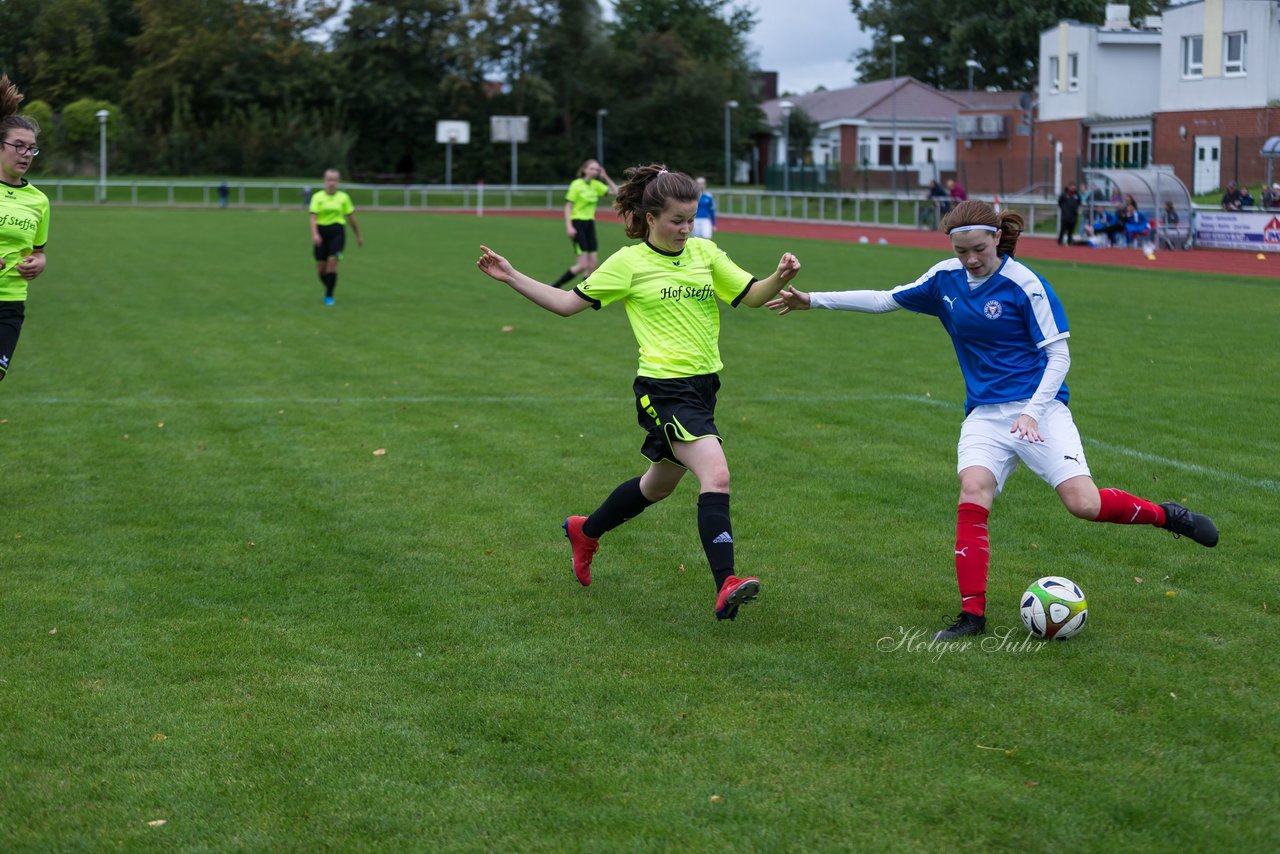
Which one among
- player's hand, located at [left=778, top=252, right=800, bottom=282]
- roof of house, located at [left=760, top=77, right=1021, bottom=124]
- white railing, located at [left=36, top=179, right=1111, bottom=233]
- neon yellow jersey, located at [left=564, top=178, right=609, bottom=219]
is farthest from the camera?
roof of house, located at [left=760, top=77, right=1021, bottom=124]

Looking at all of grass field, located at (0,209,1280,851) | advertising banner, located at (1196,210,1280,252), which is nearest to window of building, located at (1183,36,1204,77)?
advertising banner, located at (1196,210,1280,252)

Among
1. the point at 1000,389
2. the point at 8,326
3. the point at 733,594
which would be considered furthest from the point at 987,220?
the point at 8,326

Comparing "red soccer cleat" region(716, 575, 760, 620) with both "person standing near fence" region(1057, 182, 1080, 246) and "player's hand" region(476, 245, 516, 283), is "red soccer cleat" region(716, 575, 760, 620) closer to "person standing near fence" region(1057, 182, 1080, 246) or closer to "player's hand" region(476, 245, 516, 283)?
"player's hand" region(476, 245, 516, 283)

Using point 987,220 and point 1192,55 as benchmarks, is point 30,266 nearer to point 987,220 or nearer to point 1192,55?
point 987,220

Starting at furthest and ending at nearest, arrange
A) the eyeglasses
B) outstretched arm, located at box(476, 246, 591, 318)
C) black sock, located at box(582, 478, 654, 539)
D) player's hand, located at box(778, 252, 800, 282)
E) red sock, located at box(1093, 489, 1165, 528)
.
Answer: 1. the eyeglasses
2. black sock, located at box(582, 478, 654, 539)
3. outstretched arm, located at box(476, 246, 591, 318)
4. red sock, located at box(1093, 489, 1165, 528)
5. player's hand, located at box(778, 252, 800, 282)

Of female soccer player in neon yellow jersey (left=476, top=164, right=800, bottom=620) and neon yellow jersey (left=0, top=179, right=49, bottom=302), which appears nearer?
female soccer player in neon yellow jersey (left=476, top=164, right=800, bottom=620)

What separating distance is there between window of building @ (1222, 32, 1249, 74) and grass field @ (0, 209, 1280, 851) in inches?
1441

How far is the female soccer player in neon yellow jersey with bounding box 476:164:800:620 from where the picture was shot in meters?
5.82

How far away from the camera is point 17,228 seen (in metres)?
7.73

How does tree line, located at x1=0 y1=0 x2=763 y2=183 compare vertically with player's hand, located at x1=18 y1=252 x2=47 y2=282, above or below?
above

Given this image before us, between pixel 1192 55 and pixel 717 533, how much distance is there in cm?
4705

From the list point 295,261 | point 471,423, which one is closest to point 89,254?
point 295,261

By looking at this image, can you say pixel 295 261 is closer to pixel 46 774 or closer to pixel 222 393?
pixel 222 393

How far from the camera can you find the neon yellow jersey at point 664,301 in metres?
5.95
